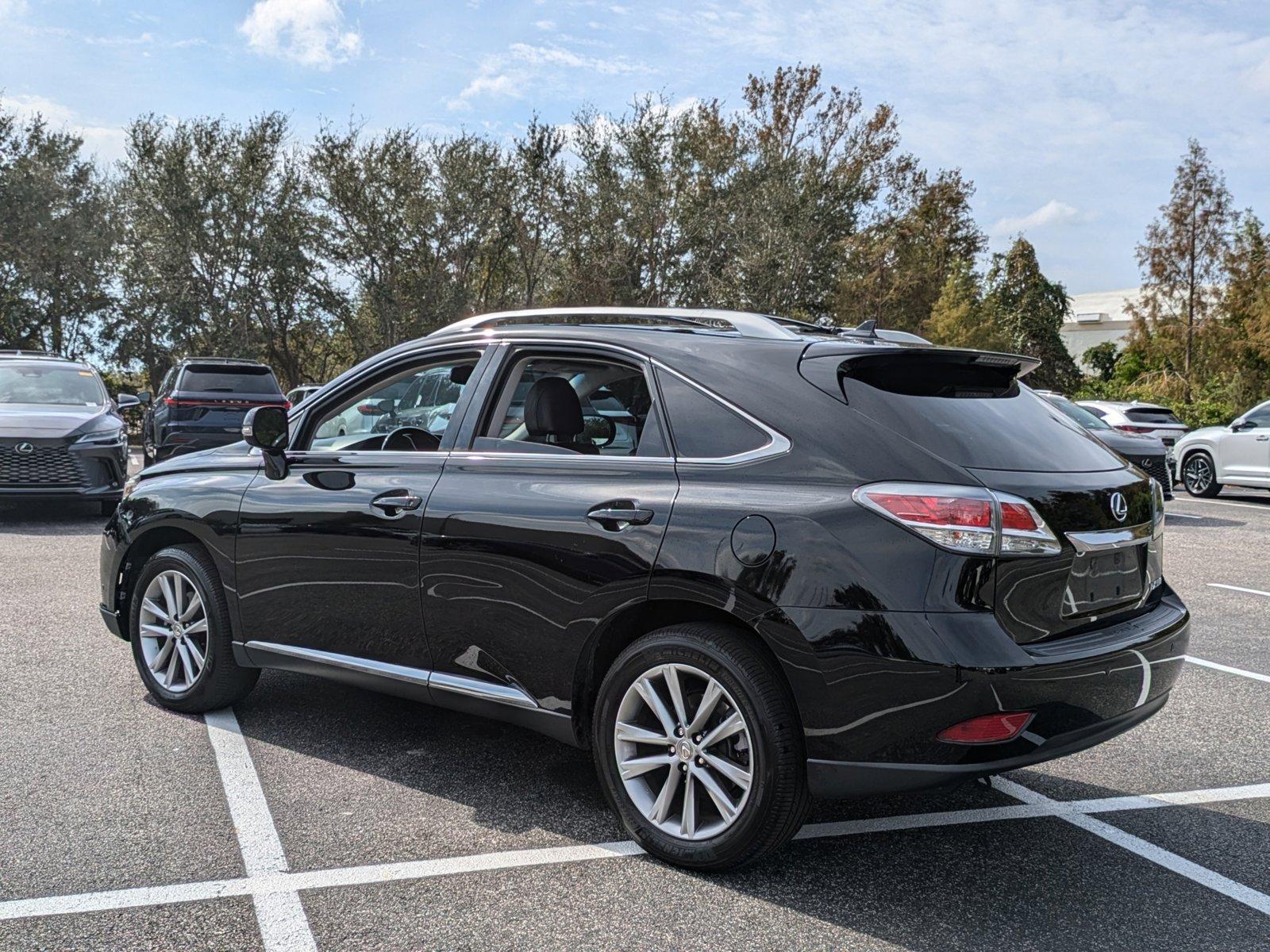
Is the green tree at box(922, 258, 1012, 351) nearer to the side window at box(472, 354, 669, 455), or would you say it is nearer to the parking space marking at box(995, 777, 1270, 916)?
the parking space marking at box(995, 777, 1270, 916)

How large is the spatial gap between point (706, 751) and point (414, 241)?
2916 cm

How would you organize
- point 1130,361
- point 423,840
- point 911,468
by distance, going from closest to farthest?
1. point 911,468
2. point 423,840
3. point 1130,361

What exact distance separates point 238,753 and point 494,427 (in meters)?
1.69

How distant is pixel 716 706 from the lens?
3.42 meters

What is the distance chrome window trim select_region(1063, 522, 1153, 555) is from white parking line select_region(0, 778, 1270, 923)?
107 centimetres

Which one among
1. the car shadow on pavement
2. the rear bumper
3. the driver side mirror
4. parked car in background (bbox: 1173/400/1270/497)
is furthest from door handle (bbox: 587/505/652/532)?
parked car in background (bbox: 1173/400/1270/497)

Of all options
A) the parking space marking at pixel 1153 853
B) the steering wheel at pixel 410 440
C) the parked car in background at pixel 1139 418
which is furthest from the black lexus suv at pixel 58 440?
the parked car in background at pixel 1139 418

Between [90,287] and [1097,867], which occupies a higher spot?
[90,287]

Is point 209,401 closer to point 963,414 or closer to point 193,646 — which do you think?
point 193,646

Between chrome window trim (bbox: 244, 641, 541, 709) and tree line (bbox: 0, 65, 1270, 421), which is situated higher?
tree line (bbox: 0, 65, 1270, 421)

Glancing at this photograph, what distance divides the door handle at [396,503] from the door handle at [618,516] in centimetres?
81

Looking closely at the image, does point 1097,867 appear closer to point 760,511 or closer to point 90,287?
point 760,511

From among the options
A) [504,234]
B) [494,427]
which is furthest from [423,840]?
[504,234]

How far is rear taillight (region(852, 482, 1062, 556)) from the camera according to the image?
311 centimetres
